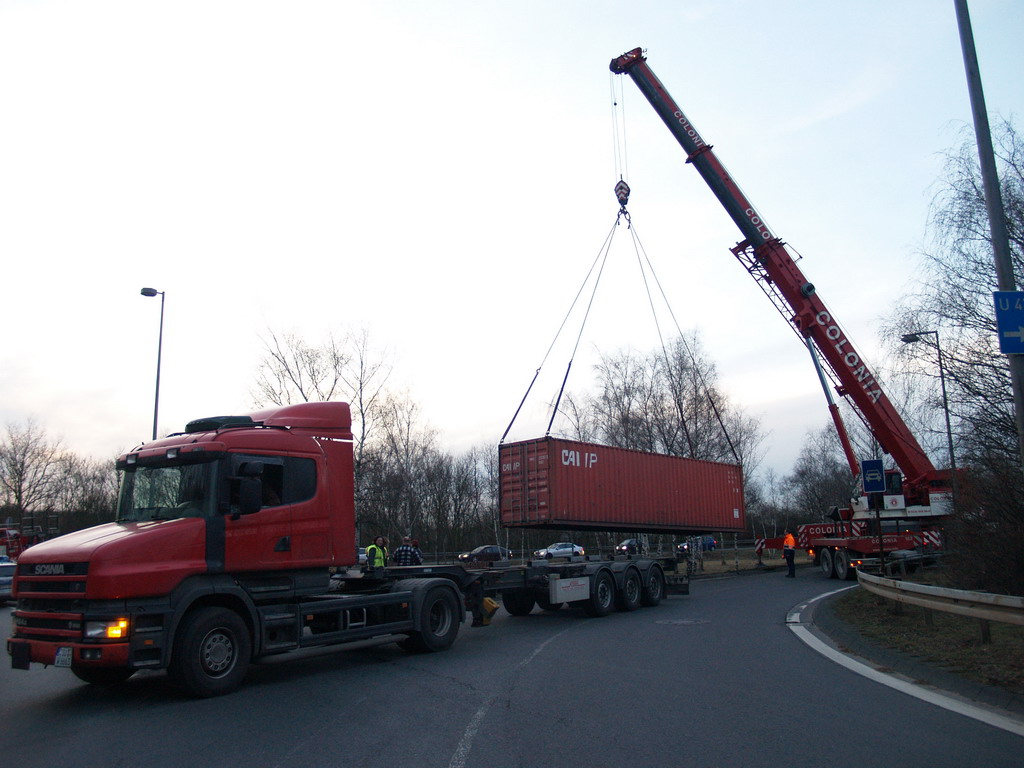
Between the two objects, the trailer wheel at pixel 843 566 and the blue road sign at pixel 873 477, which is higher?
the blue road sign at pixel 873 477

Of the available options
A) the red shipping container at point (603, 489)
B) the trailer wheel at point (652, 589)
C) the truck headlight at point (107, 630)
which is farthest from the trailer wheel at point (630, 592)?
the truck headlight at point (107, 630)

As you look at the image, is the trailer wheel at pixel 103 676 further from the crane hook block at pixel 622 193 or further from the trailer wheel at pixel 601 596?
the crane hook block at pixel 622 193

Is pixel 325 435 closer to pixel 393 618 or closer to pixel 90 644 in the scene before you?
pixel 393 618

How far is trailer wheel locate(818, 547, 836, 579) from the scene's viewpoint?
25.8 meters

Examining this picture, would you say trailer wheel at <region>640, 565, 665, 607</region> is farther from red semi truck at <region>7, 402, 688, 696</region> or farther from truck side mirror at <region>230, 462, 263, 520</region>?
Result: truck side mirror at <region>230, 462, 263, 520</region>

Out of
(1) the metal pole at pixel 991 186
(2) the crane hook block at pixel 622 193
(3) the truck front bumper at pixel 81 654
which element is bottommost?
(3) the truck front bumper at pixel 81 654

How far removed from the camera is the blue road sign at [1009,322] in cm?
800

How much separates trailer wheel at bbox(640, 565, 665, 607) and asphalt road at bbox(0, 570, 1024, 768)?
7043 mm

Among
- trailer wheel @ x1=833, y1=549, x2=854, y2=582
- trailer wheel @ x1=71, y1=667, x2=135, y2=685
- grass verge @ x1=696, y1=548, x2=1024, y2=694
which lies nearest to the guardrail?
grass verge @ x1=696, y1=548, x2=1024, y2=694

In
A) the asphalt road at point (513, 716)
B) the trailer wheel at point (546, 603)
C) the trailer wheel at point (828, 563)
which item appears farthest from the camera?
the trailer wheel at point (828, 563)

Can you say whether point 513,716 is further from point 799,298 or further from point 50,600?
point 799,298

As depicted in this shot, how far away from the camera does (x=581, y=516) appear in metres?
17.6

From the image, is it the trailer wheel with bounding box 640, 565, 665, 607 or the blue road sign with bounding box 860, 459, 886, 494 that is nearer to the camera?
the blue road sign with bounding box 860, 459, 886, 494

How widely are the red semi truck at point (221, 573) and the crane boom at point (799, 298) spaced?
14402mm
